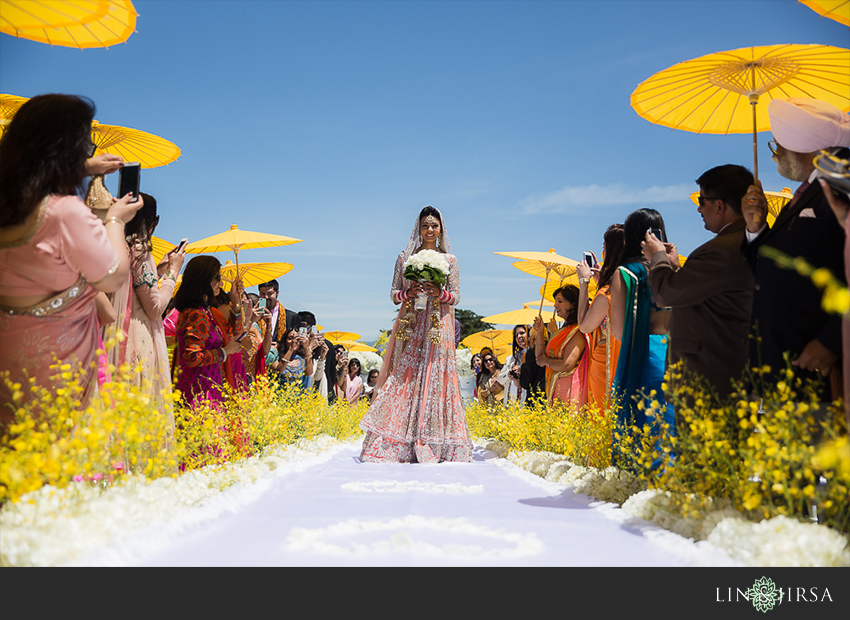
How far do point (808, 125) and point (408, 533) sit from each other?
246cm

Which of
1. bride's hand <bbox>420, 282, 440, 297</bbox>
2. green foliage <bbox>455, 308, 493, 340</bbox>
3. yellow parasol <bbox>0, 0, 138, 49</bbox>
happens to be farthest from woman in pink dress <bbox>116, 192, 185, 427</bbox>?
green foliage <bbox>455, 308, 493, 340</bbox>

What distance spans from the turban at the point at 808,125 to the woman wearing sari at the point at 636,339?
3.47ft

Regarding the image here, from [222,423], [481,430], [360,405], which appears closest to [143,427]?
[222,423]

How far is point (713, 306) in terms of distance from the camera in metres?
3.36

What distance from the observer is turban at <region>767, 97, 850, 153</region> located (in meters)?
2.88

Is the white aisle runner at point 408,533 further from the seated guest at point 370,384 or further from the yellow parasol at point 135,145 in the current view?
the seated guest at point 370,384

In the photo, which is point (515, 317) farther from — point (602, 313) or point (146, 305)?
point (146, 305)

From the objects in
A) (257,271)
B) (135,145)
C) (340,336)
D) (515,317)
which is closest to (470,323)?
(340,336)

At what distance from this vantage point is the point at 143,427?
2943 mm

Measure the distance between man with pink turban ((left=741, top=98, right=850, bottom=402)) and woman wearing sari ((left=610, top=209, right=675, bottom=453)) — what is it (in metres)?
1.08

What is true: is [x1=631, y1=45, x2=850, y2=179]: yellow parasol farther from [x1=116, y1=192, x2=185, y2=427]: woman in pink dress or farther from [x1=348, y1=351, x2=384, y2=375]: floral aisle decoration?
[x1=348, y1=351, x2=384, y2=375]: floral aisle decoration

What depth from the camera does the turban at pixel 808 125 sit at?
288 cm
